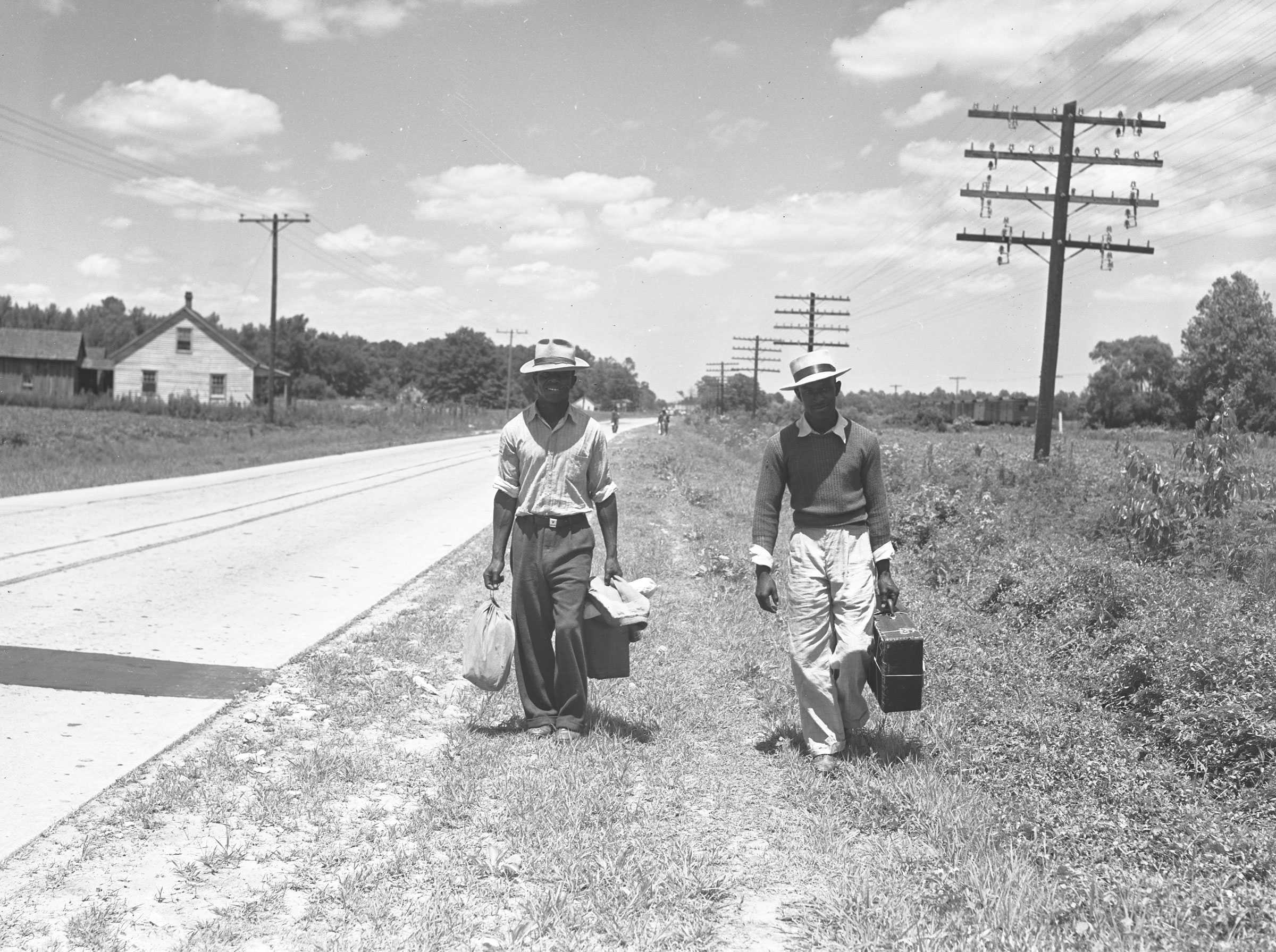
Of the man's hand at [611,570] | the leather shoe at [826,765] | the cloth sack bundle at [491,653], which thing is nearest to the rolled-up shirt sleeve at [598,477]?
the man's hand at [611,570]

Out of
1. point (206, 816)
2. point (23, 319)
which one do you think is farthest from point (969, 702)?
point (23, 319)

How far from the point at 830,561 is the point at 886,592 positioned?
1.01ft

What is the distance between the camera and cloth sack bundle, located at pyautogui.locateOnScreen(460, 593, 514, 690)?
581 centimetres

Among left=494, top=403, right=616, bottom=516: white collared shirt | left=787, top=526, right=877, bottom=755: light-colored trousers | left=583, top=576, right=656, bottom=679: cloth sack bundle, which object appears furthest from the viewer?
left=583, top=576, right=656, bottom=679: cloth sack bundle

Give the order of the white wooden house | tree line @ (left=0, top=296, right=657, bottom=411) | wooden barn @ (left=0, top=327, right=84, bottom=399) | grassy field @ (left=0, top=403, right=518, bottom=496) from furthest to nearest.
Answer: tree line @ (left=0, top=296, right=657, bottom=411), wooden barn @ (left=0, top=327, right=84, bottom=399), the white wooden house, grassy field @ (left=0, top=403, right=518, bottom=496)

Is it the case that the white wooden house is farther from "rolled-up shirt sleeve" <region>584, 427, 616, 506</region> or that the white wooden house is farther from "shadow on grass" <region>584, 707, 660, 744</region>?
"rolled-up shirt sleeve" <region>584, 427, 616, 506</region>

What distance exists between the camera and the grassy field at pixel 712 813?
147 inches

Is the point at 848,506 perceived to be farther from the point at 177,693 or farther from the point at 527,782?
the point at 177,693

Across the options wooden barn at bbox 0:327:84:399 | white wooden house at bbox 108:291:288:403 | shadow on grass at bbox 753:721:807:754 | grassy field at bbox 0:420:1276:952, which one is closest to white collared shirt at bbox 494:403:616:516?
grassy field at bbox 0:420:1276:952

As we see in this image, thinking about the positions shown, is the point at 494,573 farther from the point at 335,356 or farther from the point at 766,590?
the point at 335,356

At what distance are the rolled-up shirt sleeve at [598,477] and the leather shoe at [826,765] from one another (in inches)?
66.7

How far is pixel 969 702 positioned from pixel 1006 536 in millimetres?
6865

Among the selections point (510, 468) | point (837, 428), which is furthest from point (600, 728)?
point (837, 428)

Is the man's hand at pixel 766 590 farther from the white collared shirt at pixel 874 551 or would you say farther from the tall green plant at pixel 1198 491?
the tall green plant at pixel 1198 491
